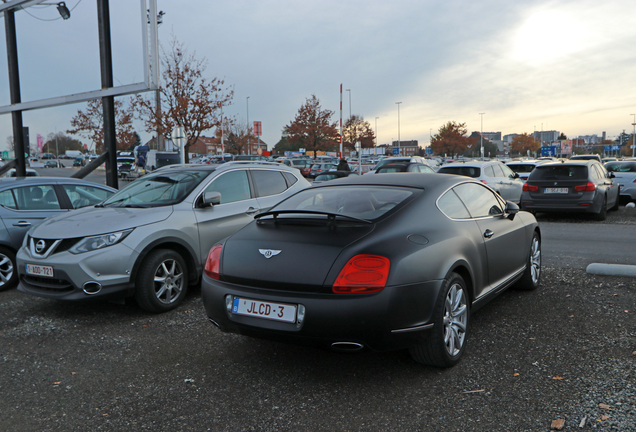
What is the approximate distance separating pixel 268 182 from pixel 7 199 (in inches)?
133

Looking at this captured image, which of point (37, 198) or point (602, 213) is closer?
point (37, 198)

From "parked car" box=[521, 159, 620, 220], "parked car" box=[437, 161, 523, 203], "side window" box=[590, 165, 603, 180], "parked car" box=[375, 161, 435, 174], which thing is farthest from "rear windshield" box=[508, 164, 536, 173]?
"side window" box=[590, 165, 603, 180]

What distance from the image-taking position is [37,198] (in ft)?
22.9

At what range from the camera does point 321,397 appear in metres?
3.38

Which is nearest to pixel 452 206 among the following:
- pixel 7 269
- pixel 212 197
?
pixel 212 197

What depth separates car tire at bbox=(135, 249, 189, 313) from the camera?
5.17 metres

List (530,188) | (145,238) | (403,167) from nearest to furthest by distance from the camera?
(145,238) → (530,188) → (403,167)

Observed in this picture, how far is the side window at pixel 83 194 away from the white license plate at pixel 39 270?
2.21m

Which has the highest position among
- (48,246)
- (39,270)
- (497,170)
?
(497,170)

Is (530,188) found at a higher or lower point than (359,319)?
higher

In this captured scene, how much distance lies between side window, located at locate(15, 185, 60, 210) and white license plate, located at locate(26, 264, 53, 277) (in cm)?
191

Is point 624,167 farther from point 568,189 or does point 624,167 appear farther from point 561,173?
point 568,189

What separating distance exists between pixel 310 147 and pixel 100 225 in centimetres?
5450

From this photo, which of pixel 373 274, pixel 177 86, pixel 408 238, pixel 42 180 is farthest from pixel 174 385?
pixel 177 86
